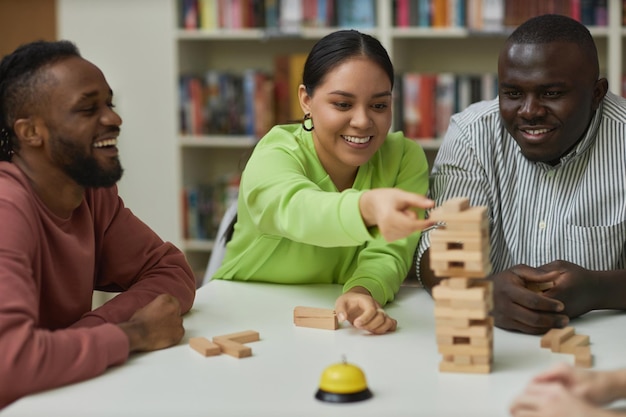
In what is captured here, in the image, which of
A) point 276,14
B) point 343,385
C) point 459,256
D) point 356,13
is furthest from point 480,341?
point 276,14

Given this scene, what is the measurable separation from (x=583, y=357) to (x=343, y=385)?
47 centimetres

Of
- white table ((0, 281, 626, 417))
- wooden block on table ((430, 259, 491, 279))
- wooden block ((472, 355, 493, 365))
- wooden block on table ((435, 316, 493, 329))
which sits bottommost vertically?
white table ((0, 281, 626, 417))

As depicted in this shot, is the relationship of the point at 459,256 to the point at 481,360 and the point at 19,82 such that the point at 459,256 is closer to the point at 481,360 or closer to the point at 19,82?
the point at 481,360

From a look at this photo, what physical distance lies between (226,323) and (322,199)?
342 millimetres

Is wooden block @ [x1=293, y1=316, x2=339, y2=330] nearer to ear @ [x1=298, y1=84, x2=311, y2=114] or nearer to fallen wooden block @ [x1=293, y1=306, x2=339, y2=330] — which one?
fallen wooden block @ [x1=293, y1=306, x2=339, y2=330]

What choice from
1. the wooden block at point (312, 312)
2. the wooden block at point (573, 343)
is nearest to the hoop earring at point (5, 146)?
the wooden block at point (312, 312)

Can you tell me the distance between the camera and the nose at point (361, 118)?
2.12 metres

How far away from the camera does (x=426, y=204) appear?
5.14 feet

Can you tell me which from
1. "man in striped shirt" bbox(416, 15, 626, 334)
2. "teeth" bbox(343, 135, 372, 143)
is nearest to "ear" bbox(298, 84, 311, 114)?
"teeth" bbox(343, 135, 372, 143)

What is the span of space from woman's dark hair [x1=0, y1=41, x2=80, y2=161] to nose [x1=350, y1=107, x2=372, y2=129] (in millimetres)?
657

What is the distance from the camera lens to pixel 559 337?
172 cm

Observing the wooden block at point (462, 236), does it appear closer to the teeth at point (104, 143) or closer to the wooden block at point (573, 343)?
the wooden block at point (573, 343)

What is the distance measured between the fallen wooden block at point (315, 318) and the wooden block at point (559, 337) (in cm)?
43

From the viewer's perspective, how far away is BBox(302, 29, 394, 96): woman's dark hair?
217cm
